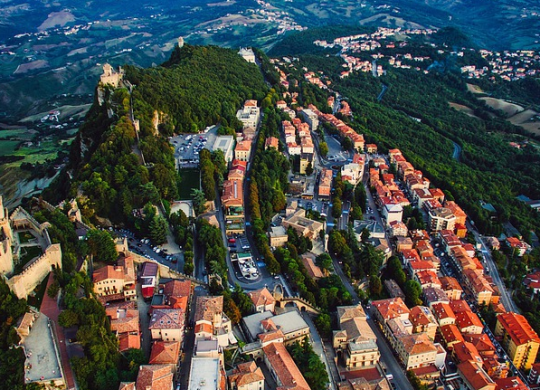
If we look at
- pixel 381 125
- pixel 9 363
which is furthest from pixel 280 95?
pixel 9 363

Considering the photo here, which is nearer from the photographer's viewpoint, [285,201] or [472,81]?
[285,201]

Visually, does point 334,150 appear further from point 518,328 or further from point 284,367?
point 284,367

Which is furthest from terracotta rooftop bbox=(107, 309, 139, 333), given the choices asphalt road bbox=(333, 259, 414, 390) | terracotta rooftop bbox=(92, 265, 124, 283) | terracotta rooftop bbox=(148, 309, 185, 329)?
asphalt road bbox=(333, 259, 414, 390)

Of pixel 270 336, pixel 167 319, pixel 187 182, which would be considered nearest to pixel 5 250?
pixel 167 319

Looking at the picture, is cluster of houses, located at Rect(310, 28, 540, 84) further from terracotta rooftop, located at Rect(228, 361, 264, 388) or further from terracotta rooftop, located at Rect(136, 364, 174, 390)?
terracotta rooftop, located at Rect(136, 364, 174, 390)

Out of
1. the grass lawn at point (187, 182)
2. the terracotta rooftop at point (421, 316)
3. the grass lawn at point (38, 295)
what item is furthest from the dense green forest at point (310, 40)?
the grass lawn at point (38, 295)

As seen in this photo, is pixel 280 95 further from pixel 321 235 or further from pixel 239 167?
pixel 321 235
